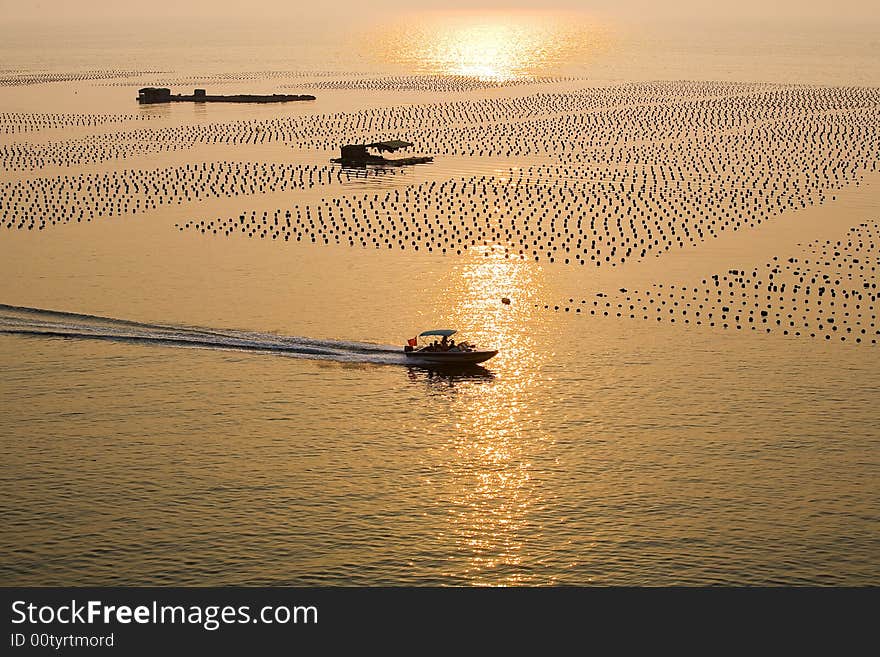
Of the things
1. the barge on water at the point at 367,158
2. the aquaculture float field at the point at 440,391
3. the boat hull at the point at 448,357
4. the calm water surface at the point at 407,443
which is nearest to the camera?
the calm water surface at the point at 407,443

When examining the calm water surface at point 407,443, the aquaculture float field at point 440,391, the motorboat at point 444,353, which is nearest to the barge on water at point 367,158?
the aquaculture float field at point 440,391

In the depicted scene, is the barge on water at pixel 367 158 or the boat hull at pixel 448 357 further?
the barge on water at pixel 367 158

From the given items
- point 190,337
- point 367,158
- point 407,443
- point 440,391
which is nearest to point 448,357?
point 440,391

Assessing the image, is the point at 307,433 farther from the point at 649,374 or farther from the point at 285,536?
the point at 649,374

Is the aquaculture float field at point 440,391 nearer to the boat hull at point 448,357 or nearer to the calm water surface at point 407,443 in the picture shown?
the calm water surface at point 407,443

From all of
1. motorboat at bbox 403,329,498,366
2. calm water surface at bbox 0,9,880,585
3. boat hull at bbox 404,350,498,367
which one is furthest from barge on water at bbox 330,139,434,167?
boat hull at bbox 404,350,498,367

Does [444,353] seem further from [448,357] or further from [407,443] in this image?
[407,443]
